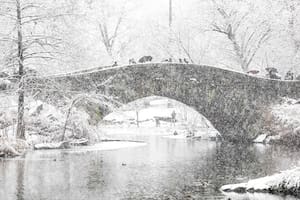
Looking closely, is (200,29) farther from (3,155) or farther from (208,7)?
(3,155)

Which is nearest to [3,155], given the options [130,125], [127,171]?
[127,171]

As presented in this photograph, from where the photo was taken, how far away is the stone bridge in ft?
81.9

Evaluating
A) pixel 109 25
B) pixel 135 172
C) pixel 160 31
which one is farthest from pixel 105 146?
pixel 109 25

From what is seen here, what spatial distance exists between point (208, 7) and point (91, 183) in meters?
23.3

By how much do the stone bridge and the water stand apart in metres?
3.92

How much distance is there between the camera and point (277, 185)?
12.2 metres

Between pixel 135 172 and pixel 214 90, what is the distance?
1210 cm

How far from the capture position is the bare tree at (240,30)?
3406 cm

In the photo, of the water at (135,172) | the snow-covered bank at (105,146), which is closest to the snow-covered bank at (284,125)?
the water at (135,172)

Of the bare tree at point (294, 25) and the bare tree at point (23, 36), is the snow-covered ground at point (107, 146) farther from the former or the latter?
the bare tree at point (294, 25)

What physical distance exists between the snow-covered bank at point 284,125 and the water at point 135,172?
3146 mm

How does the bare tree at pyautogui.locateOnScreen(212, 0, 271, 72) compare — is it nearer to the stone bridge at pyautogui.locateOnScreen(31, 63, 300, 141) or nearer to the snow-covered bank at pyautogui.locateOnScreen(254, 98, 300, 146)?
the stone bridge at pyautogui.locateOnScreen(31, 63, 300, 141)

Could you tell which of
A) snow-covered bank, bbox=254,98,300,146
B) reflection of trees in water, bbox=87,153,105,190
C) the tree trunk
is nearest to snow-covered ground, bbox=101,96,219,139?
snow-covered bank, bbox=254,98,300,146

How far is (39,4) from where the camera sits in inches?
858
